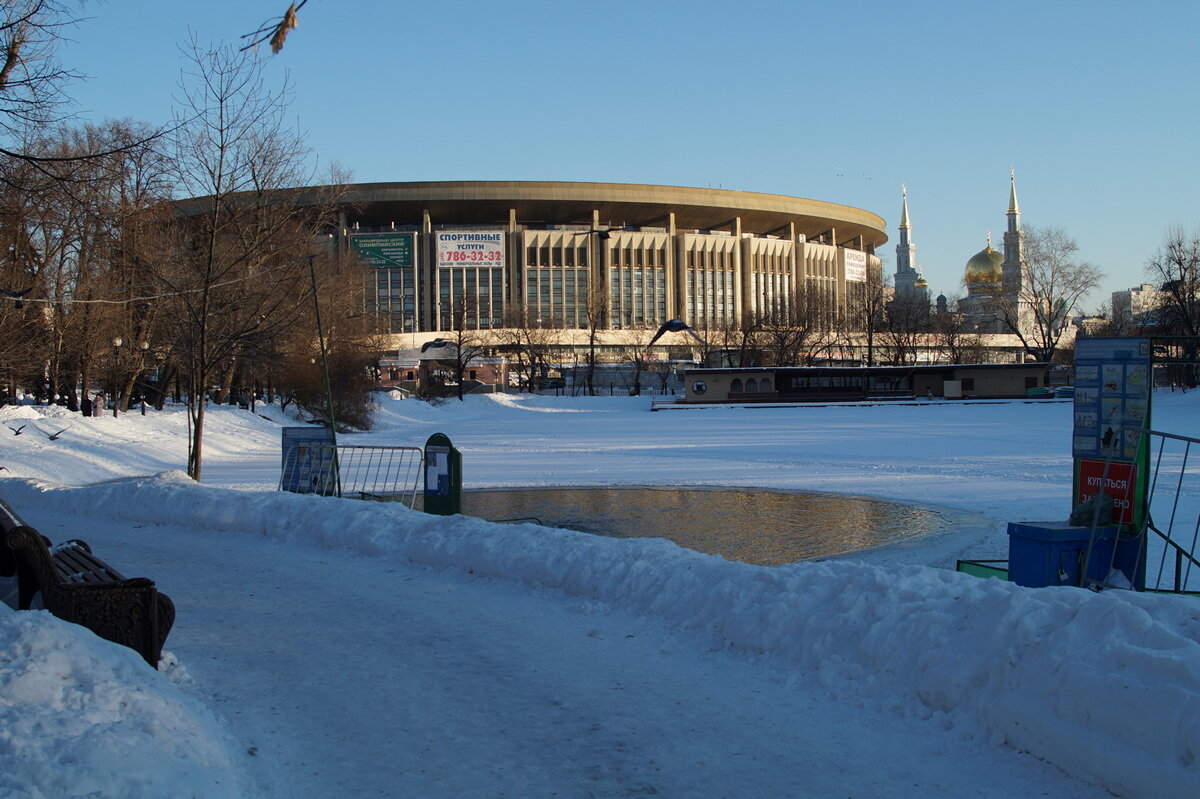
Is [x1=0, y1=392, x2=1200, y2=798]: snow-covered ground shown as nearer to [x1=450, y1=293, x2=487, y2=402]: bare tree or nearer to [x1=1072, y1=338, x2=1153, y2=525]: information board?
[x1=1072, y1=338, x2=1153, y2=525]: information board

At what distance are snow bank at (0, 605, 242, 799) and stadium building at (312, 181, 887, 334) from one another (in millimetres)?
101941

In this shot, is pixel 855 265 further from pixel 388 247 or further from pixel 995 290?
pixel 388 247

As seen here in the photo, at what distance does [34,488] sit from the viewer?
623 inches

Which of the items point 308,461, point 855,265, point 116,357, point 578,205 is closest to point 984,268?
point 855,265

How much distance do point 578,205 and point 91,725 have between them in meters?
115

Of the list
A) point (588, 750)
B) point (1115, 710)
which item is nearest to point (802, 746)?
point (588, 750)

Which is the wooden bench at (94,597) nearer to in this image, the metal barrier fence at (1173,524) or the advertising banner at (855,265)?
the metal barrier fence at (1173,524)

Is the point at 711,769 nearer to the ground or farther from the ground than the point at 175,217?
nearer to the ground

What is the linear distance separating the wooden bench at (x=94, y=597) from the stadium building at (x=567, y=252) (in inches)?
3977

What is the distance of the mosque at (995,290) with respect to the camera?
89625mm

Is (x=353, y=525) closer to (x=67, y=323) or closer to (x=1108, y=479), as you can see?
(x=1108, y=479)

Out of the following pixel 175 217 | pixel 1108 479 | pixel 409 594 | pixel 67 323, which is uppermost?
pixel 175 217

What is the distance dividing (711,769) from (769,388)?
223 ft

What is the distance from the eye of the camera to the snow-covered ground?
440 centimetres
